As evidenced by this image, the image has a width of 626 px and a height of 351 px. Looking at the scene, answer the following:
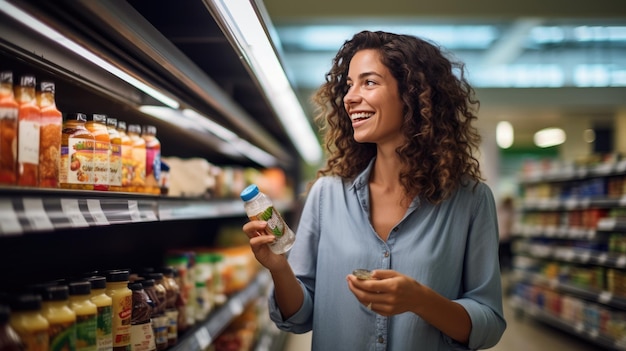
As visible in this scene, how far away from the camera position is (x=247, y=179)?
4441 mm

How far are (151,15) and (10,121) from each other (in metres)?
1.09

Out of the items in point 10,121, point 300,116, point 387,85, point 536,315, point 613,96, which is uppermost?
point 613,96

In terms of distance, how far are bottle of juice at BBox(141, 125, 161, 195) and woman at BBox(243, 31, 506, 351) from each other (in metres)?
0.59

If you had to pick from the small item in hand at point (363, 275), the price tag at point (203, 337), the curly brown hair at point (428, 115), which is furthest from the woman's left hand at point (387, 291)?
the price tag at point (203, 337)

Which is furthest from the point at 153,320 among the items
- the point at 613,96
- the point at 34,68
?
the point at 613,96

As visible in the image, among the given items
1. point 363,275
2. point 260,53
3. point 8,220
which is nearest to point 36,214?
point 8,220

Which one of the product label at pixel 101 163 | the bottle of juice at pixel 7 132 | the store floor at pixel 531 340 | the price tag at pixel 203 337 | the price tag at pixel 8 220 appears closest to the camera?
the price tag at pixel 8 220

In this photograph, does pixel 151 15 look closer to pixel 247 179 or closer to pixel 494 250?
pixel 494 250

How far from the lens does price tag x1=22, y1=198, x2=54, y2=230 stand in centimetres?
108

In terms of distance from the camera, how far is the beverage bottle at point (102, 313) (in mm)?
1427

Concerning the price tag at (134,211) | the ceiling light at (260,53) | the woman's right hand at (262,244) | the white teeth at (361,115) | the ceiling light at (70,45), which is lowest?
the woman's right hand at (262,244)

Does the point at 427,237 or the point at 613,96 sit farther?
the point at 613,96

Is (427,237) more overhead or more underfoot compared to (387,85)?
more underfoot

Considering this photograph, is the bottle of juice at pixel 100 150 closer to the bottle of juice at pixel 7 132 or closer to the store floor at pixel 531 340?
the bottle of juice at pixel 7 132
